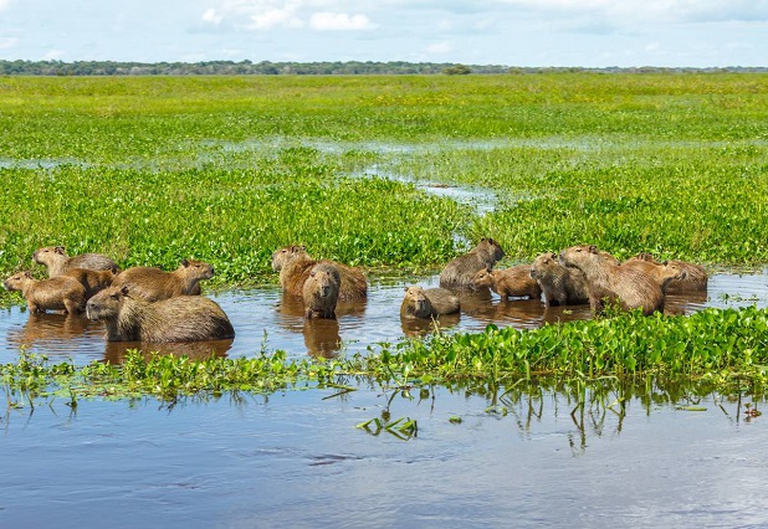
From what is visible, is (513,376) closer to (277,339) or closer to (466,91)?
(277,339)

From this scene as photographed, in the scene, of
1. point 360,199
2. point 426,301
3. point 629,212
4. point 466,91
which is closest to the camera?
point 426,301

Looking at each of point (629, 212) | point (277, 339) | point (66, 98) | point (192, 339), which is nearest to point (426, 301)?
point (277, 339)

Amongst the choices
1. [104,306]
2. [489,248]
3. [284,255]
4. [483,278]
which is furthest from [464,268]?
[104,306]

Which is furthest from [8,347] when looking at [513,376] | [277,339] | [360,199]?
[360,199]

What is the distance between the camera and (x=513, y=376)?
9836 mm

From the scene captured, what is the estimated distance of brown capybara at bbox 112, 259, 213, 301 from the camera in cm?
1338

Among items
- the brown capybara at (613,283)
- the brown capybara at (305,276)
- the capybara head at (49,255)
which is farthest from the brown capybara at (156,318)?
the brown capybara at (613,283)

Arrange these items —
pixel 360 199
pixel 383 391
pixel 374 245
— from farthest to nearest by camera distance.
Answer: pixel 360 199
pixel 374 245
pixel 383 391

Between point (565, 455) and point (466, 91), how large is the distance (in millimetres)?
74764

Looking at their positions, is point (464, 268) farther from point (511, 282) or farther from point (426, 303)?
point (426, 303)

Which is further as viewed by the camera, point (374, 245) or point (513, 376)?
point (374, 245)

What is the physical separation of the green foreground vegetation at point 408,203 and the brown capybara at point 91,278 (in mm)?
1165

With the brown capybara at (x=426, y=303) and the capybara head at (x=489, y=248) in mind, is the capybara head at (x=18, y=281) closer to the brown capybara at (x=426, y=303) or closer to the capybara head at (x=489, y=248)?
the brown capybara at (x=426, y=303)

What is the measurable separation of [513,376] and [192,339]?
3.53 meters
